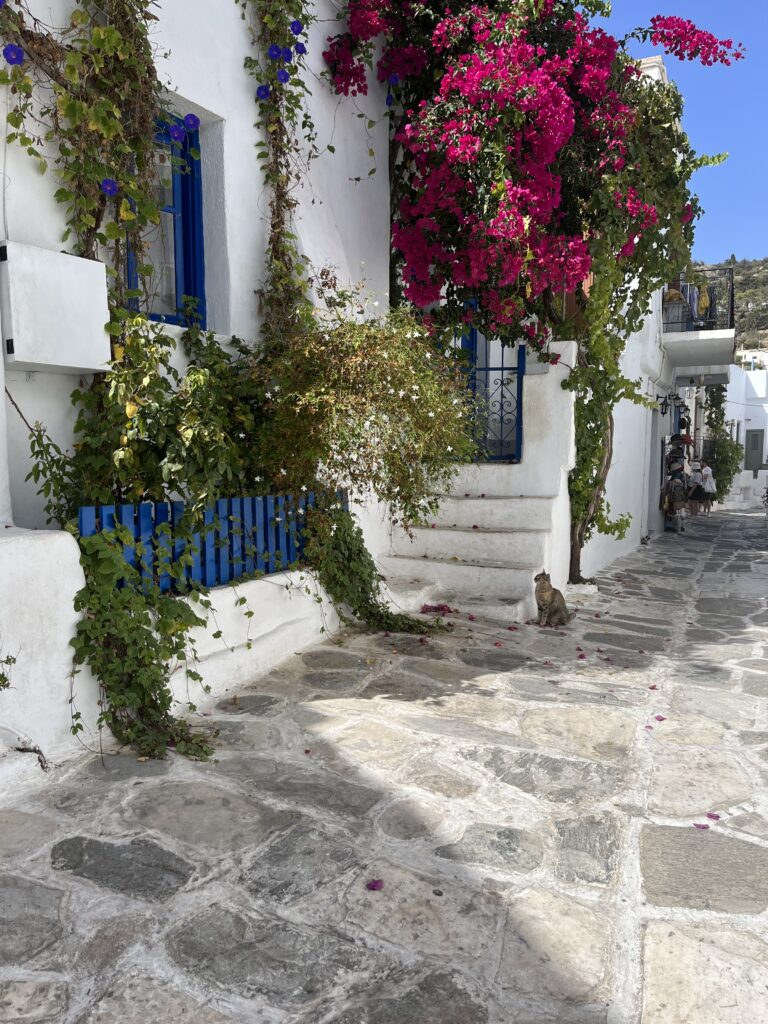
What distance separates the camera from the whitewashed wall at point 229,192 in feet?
11.9

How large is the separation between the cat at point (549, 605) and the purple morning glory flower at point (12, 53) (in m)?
4.84

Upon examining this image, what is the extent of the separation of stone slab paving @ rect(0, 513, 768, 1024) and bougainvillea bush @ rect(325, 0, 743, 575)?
3484 millimetres

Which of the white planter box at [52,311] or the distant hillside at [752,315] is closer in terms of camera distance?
the white planter box at [52,311]

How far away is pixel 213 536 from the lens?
419 centimetres

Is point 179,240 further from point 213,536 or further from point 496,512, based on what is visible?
point 496,512

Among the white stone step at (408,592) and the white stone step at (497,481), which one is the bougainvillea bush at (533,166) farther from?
the white stone step at (408,592)

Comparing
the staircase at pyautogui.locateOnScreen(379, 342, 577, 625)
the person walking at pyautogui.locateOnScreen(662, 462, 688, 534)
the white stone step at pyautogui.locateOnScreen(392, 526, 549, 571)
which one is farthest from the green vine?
the white stone step at pyautogui.locateOnScreen(392, 526, 549, 571)

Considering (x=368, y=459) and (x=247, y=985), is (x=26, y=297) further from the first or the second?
(x=247, y=985)

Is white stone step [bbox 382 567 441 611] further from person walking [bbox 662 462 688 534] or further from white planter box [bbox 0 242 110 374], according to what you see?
person walking [bbox 662 462 688 534]

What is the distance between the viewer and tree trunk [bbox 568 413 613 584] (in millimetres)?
7375

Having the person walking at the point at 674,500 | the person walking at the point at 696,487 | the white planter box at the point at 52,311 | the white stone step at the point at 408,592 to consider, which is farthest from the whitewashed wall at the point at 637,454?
the white planter box at the point at 52,311

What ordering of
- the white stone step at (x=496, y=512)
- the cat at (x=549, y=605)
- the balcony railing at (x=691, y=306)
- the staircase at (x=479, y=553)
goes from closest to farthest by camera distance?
the cat at (x=549, y=605)
the staircase at (x=479, y=553)
the white stone step at (x=496, y=512)
the balcony railing at (x=691, y=306)

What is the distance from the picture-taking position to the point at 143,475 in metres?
3.88

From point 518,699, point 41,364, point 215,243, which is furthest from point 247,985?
point 215,243
